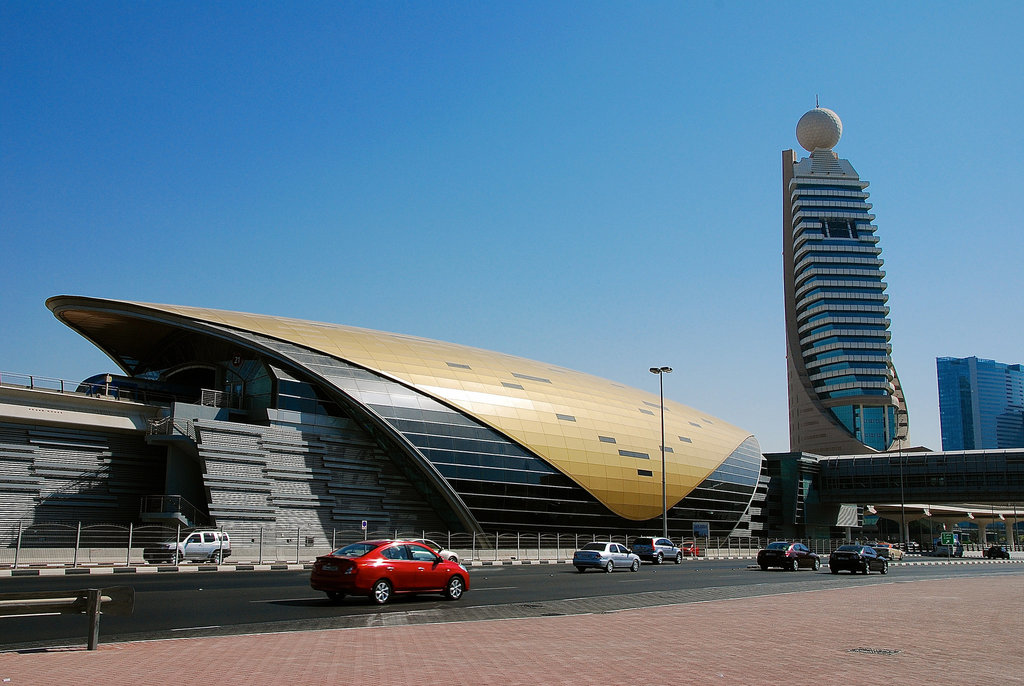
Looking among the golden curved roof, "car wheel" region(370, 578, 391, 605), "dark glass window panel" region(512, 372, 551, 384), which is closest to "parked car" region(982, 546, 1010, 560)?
the golden curved roof

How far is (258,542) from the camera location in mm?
43938

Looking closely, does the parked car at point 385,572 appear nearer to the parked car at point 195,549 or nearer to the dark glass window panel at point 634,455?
the parked car at point 195,549

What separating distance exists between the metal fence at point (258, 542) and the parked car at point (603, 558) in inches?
352

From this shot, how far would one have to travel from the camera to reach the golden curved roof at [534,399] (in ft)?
173

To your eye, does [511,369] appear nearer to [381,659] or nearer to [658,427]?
[658,427]

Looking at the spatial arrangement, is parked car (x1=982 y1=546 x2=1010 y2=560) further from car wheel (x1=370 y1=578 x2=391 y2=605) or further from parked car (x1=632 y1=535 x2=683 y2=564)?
car wheel (x1=370 y1=578 x2=391 y2=605)

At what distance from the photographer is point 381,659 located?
11742 mm

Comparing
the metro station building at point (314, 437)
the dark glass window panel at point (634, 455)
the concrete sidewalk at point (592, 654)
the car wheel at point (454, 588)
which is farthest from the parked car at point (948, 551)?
the car wheel at point (454, 588)

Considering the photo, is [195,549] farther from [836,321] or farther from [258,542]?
[836,321]

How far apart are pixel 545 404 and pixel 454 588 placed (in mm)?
37286

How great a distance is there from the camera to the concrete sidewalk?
10320mm

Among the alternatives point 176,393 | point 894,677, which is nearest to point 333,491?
point 176,393

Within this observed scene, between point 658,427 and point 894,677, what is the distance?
5775 centimetres

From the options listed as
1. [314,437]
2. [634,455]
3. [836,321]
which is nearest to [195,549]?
[314,437]
